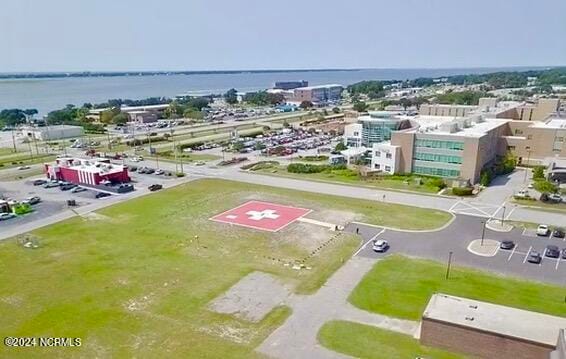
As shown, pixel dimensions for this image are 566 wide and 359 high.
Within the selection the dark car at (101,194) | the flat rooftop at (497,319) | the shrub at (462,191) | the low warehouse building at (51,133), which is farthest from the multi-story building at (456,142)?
the low warehouse building at (51,133)

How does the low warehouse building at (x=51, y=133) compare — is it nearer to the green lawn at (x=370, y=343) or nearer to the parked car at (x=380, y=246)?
the parked car at (x=380, y=246)

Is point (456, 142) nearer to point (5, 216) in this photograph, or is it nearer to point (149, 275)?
point (149, 275)

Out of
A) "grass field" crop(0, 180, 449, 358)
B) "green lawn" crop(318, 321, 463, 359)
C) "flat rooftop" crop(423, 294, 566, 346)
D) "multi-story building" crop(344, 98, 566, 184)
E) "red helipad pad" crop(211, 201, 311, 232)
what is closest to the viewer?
"flat rooftop" crop(423, 294, 566, 346)

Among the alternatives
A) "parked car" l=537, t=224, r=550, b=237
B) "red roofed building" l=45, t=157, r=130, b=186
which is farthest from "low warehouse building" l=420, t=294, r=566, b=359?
"red roofed building" l=45, t=157, r=130, b=186

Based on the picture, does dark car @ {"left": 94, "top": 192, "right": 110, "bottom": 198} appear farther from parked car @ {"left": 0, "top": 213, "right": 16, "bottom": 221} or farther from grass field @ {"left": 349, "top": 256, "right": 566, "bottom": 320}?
grass field @ {"left": 349, "top": 256, "right": 566, "bottom": 320}

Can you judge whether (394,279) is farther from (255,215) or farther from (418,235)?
(255,215)

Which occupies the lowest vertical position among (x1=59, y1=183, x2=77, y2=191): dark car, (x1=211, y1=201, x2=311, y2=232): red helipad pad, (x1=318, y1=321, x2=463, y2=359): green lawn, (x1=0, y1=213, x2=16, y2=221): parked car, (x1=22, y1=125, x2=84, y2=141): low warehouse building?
(x1=211, y1=201, x2=311, y2=232): red helipad pad
